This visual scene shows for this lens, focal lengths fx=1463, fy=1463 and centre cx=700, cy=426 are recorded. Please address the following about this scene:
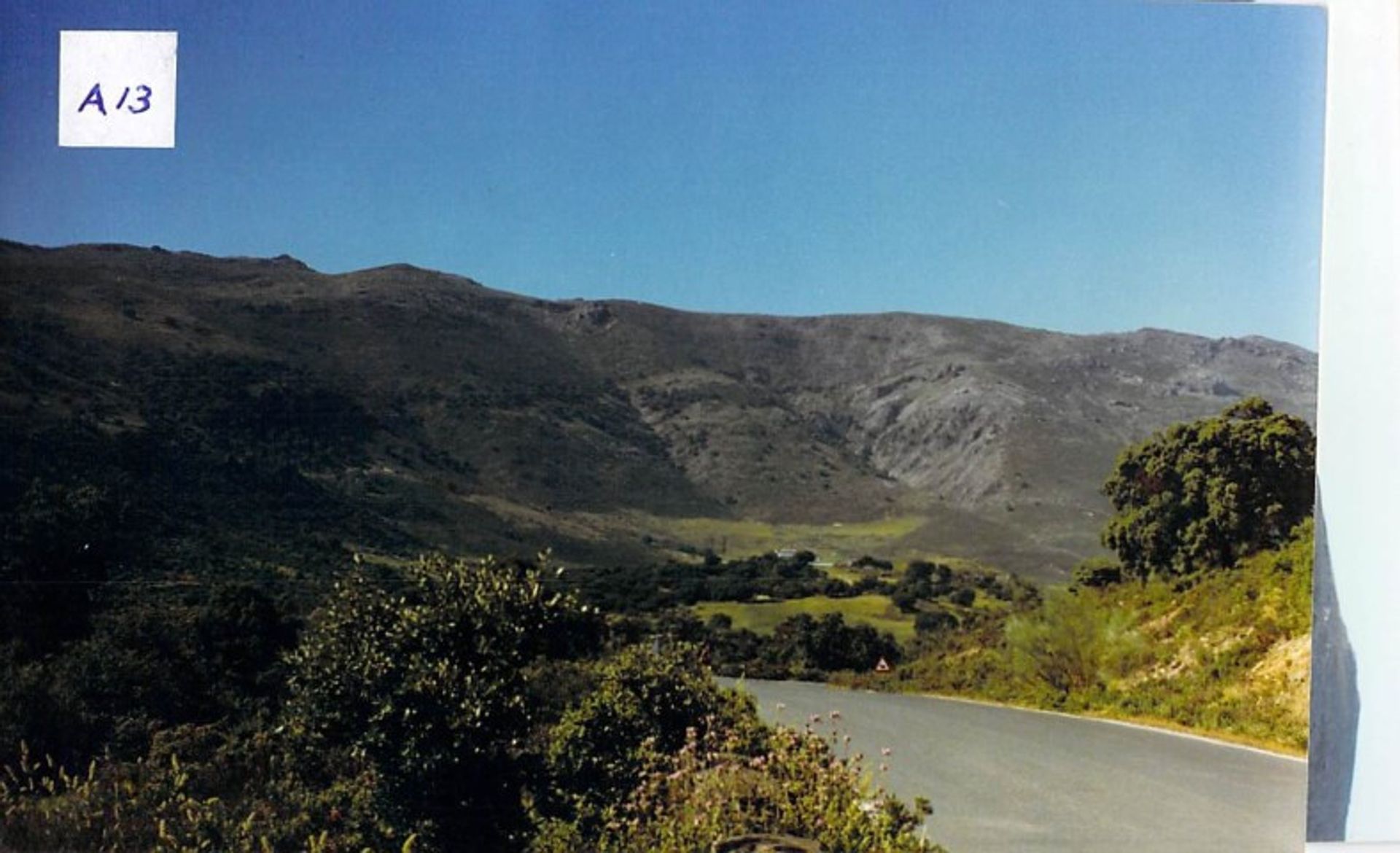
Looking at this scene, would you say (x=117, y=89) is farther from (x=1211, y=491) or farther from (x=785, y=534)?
(x=1211, y=491)

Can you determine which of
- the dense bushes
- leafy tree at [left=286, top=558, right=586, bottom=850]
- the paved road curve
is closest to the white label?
the dense bushes

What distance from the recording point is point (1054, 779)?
24.7 feet

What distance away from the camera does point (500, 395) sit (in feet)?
24.5

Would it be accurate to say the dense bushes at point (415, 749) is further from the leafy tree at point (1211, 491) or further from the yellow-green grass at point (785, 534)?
the leafy tree at point (1211, 491)

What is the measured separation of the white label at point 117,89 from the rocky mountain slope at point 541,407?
0.56 meters

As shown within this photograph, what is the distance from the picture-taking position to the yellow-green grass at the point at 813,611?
7273 mm

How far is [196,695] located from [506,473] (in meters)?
1.83

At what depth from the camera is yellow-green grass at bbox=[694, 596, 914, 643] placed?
7273 millimetres

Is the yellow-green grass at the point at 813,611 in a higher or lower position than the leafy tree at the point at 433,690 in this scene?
higher

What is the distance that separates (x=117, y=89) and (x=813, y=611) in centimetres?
426

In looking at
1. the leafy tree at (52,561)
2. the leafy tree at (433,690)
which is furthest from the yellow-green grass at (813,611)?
the leafy tree at (52,561)

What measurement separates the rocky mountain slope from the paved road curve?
0.85 meters

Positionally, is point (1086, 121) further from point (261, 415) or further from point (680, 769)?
point (261, 415)

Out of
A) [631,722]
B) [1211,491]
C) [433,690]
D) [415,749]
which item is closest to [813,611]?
[631,722]
